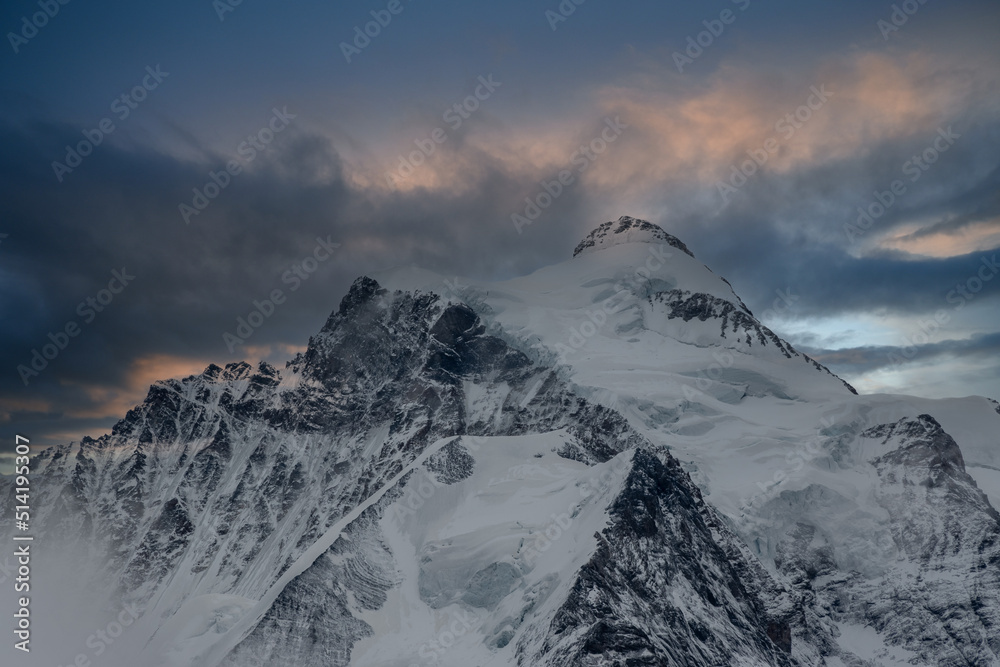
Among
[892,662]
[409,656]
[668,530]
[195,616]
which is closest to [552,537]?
[668,530]

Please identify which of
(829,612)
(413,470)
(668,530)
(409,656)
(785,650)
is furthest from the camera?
(829,612)

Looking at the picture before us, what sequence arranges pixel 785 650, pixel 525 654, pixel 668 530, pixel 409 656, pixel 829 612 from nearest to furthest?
pixel 525 654 → pixel 409 656 → pixel 668 530 → pixel 785 650 → pixel 829 612

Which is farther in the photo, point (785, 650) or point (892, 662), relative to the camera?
point (892, 662)

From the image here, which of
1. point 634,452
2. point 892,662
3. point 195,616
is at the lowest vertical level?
point 892,662

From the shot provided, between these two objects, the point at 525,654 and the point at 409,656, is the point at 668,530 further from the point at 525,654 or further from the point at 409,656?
the point at 409,656

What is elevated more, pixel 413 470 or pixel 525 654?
pixel 413 470

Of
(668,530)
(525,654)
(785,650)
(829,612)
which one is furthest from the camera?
(829,612)

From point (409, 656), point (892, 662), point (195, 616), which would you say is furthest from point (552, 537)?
point (892, 662)

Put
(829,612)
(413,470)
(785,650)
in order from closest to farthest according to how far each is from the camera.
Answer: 1. (785,650)
2. (413,470)
3. (829,612)

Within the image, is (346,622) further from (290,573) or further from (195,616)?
(195,616)
